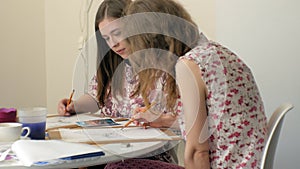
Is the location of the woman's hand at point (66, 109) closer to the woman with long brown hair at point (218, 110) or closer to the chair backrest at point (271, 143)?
the woman with long brown hair at point (218, 110)

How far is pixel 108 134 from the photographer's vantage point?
1.36m

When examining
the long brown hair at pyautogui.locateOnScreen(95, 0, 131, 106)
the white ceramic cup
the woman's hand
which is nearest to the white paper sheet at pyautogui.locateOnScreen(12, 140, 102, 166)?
the white ceramic cup

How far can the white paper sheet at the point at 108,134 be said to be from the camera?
1.28 m

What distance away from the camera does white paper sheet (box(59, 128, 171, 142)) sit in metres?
1.28

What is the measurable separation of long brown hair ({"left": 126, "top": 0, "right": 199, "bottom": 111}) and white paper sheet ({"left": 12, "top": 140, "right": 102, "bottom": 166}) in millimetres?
392

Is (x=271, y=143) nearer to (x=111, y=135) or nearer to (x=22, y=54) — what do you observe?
(x=111, y=135)

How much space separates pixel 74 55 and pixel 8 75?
509 mm

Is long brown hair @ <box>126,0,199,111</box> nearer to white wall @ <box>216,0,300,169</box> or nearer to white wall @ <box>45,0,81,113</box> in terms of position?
white wall @ <box>216,0,300,169</box>

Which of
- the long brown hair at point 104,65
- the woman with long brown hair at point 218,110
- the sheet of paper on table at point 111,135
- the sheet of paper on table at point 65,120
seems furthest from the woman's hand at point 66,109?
the woman with long brown hair at point 218,110

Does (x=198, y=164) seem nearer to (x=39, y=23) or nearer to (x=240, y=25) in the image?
(x=240, y=25)

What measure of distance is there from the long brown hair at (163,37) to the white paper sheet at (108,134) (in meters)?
0.14

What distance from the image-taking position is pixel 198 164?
1.08 metres

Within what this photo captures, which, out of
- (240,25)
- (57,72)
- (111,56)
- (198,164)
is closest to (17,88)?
(57,72)

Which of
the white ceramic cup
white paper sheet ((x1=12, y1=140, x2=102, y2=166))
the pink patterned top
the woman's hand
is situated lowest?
the woman's hand
